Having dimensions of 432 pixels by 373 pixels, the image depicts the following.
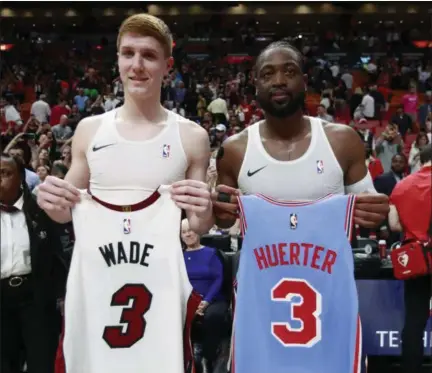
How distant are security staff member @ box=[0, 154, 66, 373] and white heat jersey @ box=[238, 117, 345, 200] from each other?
3.69 ft

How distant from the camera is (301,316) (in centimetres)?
262

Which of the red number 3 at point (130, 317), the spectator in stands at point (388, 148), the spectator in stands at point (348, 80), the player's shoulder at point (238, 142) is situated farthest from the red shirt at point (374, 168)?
the spectator in stands at point (348, 80)

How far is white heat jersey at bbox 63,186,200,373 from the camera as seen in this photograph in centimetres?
257

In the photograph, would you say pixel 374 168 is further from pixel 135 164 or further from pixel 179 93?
pixel 179 93

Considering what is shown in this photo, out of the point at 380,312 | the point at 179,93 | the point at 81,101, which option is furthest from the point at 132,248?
the point at 81,101

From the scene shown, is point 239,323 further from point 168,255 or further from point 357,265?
point 357,265

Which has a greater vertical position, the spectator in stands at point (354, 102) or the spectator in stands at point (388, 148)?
the spectator in stands at point (354, 102)

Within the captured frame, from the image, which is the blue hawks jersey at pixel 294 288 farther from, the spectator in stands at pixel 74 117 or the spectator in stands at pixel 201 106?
the spectator in stands at pixel 201 106

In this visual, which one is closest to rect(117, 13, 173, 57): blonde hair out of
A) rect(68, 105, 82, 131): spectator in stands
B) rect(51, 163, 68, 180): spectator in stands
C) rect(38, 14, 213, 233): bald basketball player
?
rect(38, 14, 213, 233): bald basketball player

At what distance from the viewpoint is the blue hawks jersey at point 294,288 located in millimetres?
2586

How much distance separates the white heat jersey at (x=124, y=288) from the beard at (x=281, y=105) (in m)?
0.53

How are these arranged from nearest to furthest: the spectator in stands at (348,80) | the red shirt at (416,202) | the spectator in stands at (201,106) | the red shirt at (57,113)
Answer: the red shirt at (416,202) → the red shirt at (57,113) → the spectator in stands at (201,106) → the spectator in stands at (348,80)

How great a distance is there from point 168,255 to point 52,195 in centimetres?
47

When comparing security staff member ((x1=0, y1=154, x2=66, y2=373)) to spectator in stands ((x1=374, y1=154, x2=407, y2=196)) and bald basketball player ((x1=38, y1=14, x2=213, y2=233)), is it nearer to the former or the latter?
bald basketball player ((x1=38, y1=14, x2=213, y2=233))
